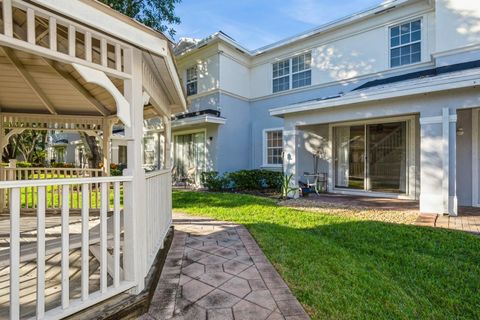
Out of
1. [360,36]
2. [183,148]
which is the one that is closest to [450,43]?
[360,36]

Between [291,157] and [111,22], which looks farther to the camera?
[291,157]

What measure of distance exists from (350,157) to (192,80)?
833cm

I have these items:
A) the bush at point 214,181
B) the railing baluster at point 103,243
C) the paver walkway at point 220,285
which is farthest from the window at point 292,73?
the railing baluster at point 103,243

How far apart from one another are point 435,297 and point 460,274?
846 millimetres

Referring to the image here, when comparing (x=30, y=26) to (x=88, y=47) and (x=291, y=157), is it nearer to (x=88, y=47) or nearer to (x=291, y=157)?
(x=88, y=47)

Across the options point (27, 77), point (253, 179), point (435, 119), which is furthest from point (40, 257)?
point (253, 179)

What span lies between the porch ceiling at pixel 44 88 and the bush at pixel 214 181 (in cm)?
586

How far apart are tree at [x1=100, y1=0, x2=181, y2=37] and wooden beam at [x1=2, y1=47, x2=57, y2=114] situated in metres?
6.70

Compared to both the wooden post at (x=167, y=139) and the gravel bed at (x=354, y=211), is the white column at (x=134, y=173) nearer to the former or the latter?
the wooden post at (x=167, y=139)

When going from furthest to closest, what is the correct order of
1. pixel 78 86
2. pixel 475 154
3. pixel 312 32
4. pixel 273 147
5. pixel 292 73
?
pixel 273 147 → pixel 292 73 → pixel 312 32 → pixel 475 154 → pixel 78 86

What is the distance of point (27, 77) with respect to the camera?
13.0ft

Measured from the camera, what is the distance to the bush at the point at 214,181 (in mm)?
11188

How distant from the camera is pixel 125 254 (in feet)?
8.68

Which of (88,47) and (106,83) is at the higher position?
(88,47)
